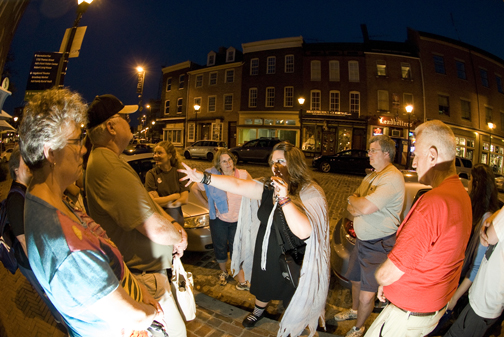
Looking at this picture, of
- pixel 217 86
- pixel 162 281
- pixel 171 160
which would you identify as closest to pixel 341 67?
pixel 217 86

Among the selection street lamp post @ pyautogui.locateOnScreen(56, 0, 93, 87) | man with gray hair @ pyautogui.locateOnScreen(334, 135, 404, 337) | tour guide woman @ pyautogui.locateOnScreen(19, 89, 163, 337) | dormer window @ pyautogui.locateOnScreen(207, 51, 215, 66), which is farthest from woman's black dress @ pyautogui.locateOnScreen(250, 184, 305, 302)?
dormer window @ pyautogui.locateOnScreen(207, 51, 215, 66)

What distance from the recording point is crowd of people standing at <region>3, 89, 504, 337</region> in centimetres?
99

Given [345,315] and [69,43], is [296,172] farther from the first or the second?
[69,43]

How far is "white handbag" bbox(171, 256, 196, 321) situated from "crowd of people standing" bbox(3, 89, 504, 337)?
75mm

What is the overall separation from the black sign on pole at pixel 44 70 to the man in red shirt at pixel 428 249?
5.42 metres

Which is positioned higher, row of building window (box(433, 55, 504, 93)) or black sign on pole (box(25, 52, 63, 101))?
row of building window (box(433, 55, 504, 93))

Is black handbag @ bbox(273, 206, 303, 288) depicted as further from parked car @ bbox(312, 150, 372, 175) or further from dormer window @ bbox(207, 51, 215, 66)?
dormer window @ bbox(207, 51, 215, 66)

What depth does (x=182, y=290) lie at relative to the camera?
1.85 m

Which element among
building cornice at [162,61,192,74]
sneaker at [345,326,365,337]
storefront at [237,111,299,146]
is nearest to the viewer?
sneaker at [345,326,365,337]

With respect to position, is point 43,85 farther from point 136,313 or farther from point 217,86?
point 217,86

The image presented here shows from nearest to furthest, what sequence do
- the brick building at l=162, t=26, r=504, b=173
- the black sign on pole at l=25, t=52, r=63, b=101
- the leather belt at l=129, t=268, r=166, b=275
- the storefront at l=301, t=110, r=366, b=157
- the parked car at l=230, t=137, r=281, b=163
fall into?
the leather belt at l=129, t=268, r=166, b=275 → the black sign on pole at l=25, t=52, r=63, b=101 → the parked car at l=230, t=137, r=281, b=163 → the brick building at l=162, t=26, r=504, b=173 → the storefront at l=301, t=110, r=366, b=157

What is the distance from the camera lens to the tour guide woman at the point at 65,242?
0.92 m

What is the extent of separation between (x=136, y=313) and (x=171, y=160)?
10.2ft

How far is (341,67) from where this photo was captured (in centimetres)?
2412
